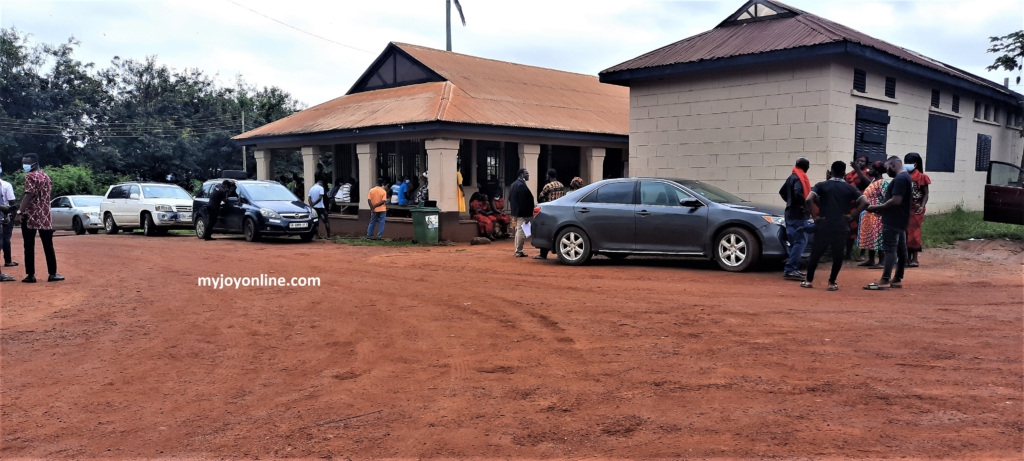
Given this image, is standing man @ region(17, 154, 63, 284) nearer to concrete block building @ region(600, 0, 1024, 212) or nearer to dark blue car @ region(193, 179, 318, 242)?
dark blue car @ region(193, 179, 318, 242)

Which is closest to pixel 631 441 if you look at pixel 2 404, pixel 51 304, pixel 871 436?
pixel 871 436

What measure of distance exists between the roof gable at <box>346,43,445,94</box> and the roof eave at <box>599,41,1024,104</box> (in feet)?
24.3

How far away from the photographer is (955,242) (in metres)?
13.0

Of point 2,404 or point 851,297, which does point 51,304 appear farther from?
point 851,297

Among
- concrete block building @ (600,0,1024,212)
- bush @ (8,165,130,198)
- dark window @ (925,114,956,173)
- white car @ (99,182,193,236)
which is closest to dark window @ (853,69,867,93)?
concrete block building @ (600,0,1024,212)

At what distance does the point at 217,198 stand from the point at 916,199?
15.7 meters

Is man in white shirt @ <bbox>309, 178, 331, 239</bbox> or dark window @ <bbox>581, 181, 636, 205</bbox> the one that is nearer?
dark window @ <bbox>581, 181, 636, 205</bbox>

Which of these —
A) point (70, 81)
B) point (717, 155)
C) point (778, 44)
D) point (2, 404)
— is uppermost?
point (70, 81)

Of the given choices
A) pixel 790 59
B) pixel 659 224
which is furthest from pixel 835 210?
pixel 790 59

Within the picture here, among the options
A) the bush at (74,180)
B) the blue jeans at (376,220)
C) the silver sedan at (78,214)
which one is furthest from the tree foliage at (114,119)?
the blue jeans at (376,220)

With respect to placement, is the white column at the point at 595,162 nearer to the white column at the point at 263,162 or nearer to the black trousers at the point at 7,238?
the white column at the point at 263,162

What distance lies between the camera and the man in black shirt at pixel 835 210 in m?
9.08

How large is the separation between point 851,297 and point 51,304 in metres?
9.66

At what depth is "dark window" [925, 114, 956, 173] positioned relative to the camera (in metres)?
16.5
